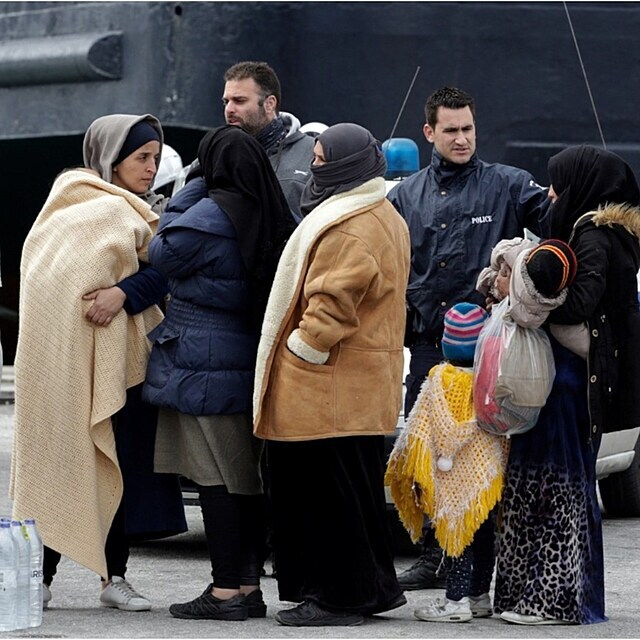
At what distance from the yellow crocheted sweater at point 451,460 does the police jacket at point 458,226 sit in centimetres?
76

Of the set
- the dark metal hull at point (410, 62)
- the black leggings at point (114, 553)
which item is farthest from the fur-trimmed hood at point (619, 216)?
the dark metal hull at point (410, 62)

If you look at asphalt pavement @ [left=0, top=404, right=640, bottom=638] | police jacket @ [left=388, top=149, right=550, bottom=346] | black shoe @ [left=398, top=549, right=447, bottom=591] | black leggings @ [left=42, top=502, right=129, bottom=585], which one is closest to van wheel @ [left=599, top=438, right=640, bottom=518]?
asphalt pavement @ [left=0, top=404, right=640, bottom=638]

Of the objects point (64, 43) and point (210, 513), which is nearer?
point (210, 513)

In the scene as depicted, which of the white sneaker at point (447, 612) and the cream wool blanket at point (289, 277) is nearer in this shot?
the cream wool blanket at point (289, 277)

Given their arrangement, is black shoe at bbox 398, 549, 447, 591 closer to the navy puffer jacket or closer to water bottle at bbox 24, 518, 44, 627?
the navy puffer jacket

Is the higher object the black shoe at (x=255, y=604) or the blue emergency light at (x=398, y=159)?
the blue emergency light at (x=398, y=159)

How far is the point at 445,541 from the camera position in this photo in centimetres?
625

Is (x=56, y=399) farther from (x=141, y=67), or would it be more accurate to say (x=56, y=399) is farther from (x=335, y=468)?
(x=141, y=67)

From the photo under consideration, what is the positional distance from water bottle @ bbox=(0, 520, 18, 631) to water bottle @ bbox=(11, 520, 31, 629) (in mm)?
15

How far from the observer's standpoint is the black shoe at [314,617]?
6086 mm

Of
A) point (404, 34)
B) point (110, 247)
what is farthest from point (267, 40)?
point (110, 247)

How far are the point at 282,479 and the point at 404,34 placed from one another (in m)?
10.2

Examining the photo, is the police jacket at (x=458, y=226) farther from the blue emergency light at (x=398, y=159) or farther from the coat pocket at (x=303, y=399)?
the blue emergency light at (x=398, y=159)

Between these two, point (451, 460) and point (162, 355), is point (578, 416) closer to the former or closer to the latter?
point (451, 460)
